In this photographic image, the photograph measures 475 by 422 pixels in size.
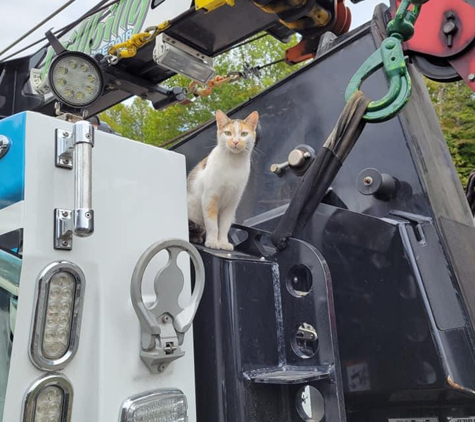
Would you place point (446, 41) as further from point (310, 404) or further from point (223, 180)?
point (310, 404)

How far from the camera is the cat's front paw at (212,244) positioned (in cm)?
167

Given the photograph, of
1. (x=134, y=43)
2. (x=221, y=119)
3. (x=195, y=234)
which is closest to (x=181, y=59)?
(x=134, y=43)

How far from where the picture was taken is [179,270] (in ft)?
4.23

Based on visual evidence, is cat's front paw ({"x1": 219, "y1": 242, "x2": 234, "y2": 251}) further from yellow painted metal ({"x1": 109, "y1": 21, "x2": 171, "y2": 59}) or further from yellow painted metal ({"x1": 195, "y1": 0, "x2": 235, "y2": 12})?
yellow painted metal ({"x1": 109, "y1": 21, "x2": 171, "y2": 59})

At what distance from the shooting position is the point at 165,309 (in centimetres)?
124

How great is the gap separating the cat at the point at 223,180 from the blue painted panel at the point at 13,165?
80 centimetres

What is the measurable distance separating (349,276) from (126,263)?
31.0 inches

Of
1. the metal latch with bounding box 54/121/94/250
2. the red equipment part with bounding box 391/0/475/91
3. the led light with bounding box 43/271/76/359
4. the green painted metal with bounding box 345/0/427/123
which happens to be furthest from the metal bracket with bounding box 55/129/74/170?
the red equipment part with bounding box 391/0/475/91

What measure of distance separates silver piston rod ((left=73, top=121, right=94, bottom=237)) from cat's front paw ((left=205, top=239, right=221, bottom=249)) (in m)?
0.57

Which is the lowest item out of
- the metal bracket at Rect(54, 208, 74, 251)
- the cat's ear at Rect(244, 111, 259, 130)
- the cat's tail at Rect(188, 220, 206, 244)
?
the metal bracket at Rect(54, 208, 74, 251)

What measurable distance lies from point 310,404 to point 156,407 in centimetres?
43

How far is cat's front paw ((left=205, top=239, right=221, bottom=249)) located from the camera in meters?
1.67

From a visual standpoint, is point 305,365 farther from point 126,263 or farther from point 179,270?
point 126,263

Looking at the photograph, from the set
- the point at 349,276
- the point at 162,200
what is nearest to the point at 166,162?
the point at 162,200
